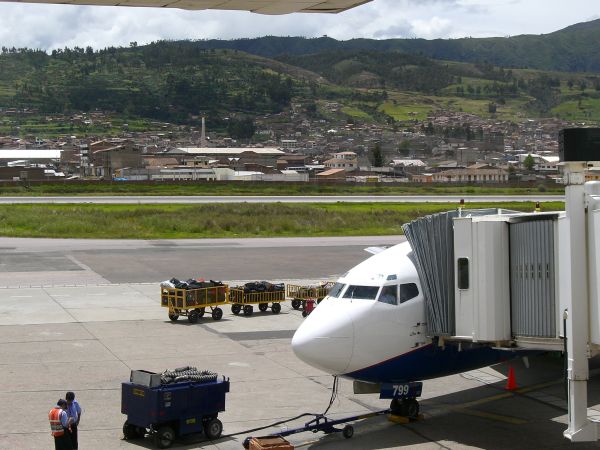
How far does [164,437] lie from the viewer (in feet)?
74.5

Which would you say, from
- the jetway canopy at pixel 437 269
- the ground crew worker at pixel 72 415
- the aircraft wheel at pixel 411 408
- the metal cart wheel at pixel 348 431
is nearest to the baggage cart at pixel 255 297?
the aircraft wheel at pixel 411 408

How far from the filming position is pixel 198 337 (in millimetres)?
38000

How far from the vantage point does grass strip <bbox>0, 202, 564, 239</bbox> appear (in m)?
83.6

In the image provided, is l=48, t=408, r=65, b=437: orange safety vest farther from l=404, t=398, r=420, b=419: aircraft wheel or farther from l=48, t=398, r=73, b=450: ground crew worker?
l=404, t=398, r=420, b=419: aircraft wheel

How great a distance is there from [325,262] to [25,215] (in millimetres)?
39588

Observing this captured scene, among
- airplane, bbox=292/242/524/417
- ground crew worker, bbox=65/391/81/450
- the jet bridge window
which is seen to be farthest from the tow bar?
the jet bridge window

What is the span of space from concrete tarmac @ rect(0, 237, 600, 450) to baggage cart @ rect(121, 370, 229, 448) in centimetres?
42

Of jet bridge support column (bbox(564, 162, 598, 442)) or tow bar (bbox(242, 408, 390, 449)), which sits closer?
jet bridge support column (bbox(564, 162, 598, 442))

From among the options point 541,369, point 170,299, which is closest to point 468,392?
point 541,369

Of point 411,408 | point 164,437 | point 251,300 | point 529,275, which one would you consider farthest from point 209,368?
point 529,275

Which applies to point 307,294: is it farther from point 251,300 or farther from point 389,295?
point 389,295

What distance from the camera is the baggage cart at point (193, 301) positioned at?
4166 centimetres

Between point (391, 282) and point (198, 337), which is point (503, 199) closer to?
point (198, 337)

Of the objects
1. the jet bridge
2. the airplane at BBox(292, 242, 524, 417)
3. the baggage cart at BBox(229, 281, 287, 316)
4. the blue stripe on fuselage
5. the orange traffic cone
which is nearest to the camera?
the jet bridge
